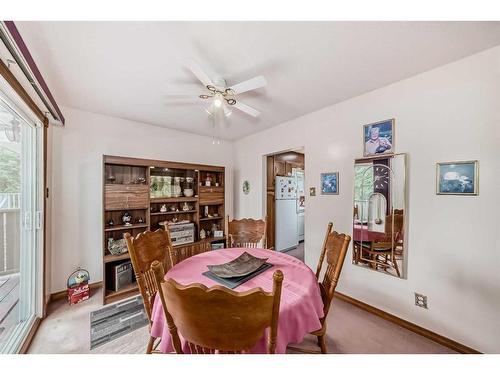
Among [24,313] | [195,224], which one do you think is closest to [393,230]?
[195,224]

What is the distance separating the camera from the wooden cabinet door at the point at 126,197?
247cm

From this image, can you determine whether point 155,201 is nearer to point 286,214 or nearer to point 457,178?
point 286,214

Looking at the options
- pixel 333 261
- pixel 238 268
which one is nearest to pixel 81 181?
pixel 238 268

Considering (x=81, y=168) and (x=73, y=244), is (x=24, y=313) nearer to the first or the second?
(x=73, y=244)

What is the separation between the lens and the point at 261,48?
4.84ft

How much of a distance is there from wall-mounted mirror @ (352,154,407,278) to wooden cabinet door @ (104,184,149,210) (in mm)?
2708

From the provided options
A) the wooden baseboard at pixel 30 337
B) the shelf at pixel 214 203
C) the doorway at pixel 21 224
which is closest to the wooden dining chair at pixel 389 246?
the shelf at pixel 214 203

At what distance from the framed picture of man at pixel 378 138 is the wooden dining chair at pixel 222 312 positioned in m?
2.02

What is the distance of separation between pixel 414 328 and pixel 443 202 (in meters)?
1.21

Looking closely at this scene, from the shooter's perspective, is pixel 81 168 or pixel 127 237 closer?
pixel 127 237

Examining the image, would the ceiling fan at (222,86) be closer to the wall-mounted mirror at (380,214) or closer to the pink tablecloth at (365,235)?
the wall-mounted mirror at (380,214)

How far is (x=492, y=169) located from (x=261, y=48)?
195 cm

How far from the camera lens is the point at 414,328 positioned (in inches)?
73.6

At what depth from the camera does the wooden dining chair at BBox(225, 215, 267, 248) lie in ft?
8.18
